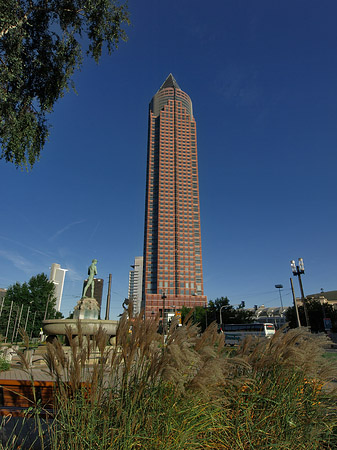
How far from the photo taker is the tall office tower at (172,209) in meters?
128

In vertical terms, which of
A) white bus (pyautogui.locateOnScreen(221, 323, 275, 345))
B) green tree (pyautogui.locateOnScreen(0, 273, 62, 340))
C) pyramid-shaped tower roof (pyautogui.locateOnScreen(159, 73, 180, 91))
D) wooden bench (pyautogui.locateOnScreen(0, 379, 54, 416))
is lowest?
wooden bench (pyautogui.locateOnScreen(0, 379, 54, 416))

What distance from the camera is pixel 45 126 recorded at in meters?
10.7

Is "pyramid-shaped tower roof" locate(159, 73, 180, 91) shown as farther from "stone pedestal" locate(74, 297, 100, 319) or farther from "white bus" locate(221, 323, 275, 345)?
"stone pedestal" locate(74, 297, 100, 319)

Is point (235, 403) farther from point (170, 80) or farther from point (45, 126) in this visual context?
point (170, 80)

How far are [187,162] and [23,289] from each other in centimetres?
12135

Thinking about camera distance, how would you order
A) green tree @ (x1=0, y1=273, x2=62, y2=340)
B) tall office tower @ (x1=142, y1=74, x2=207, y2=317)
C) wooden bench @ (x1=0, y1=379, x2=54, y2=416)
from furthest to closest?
1. tall office tower @ (x1=142, y1=74, x2=207, y2=317)
2. green tree @ (x1=0, y1=273, x2=62, y2=340)
3. wooden bench @ (x1=0, y1=379, x2=54, y2=416)

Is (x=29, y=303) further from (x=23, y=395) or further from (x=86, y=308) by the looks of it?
(x=23, y=395)

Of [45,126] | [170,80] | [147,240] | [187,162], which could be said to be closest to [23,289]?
[45,126]

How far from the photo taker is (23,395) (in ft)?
11.8

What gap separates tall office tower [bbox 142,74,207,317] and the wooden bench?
387 feet

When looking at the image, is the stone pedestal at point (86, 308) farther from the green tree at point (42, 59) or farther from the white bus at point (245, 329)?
the white bus at point (245, 329)

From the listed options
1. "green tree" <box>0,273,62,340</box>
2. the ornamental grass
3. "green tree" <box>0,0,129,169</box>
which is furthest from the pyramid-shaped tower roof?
the ornamental grass

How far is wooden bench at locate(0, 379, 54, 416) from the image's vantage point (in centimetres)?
321

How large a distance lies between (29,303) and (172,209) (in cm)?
9953
